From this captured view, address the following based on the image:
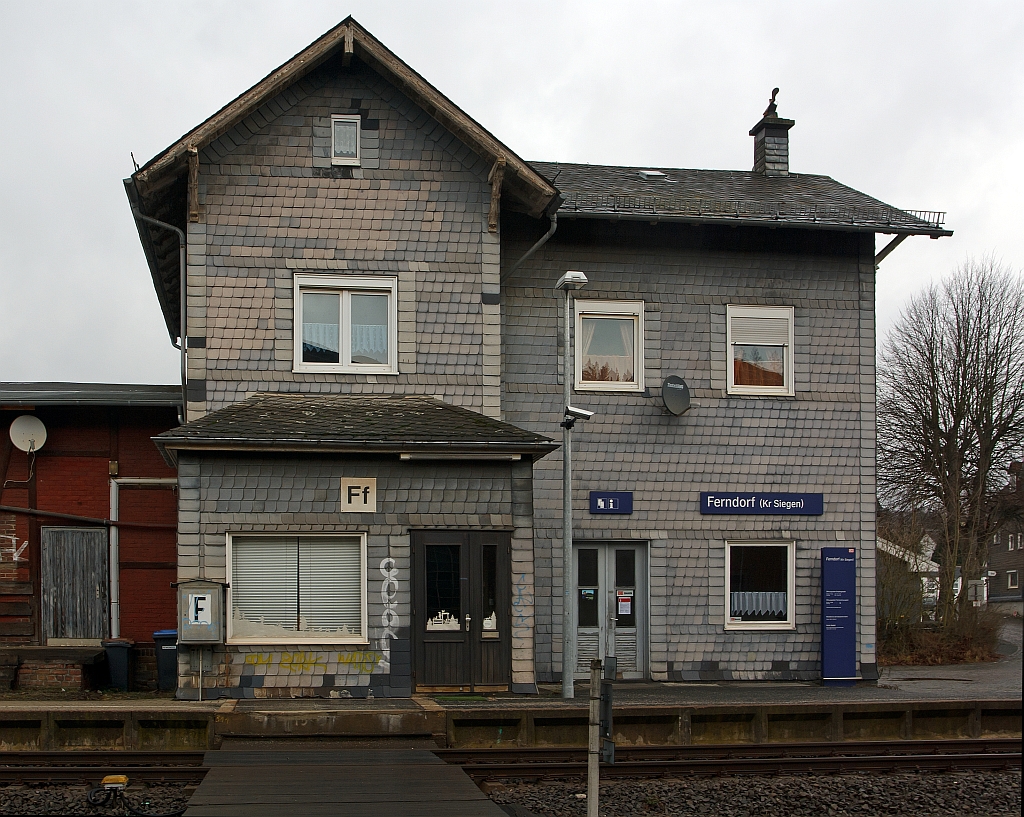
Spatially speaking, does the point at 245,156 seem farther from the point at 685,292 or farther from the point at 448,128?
the point at 685,292

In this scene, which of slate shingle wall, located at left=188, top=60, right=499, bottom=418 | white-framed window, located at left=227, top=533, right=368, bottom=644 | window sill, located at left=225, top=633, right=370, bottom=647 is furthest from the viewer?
slate shingle wall, located at left=188, top=60, right=499, bottom=418

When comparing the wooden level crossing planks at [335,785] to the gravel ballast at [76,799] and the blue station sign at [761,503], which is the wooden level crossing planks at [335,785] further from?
the blue station sign at [761,503]

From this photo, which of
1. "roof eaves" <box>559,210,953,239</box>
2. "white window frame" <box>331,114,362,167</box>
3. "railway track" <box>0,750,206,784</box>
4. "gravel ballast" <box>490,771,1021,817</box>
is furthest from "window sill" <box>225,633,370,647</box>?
"roof eaves" <box>559,210,953,239</box>

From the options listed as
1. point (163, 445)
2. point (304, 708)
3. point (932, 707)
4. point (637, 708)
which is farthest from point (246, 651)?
point (932, 707)

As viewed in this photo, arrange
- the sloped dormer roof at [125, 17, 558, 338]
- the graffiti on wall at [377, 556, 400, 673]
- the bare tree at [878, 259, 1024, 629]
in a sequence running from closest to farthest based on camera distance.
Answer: the graffiti on wall at [377, 556, 400, 673], the sloped dormer roof at [125, 17, 558, 338], the bare tree at [878, 259, 1024, 629]

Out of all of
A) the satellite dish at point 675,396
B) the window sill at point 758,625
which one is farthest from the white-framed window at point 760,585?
the satellite dish at point 675,396

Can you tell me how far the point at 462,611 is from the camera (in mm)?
14266

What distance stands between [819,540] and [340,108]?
947 cm

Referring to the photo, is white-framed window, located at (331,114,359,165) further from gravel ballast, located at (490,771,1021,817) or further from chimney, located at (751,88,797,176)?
gravel ballast, located at (490,771,1021,817)

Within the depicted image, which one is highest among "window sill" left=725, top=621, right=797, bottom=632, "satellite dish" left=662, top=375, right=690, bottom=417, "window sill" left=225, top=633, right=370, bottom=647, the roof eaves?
the roof eaves

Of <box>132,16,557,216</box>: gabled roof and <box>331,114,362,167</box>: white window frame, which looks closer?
<box>132,16,557,216</box>: gabled roof

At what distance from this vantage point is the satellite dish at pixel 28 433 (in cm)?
1705

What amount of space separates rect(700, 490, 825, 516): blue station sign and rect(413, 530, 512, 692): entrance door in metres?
3.95

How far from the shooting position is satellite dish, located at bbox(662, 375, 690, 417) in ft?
54.6
